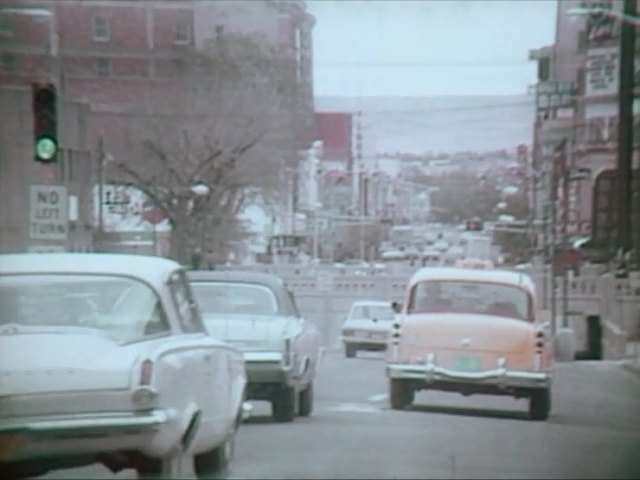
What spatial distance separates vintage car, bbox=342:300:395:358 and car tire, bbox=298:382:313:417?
21cm

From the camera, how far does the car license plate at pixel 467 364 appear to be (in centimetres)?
566

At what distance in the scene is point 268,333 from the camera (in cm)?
516

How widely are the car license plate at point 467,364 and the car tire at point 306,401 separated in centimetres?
73

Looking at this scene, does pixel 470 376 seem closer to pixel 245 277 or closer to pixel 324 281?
pixel 324 281

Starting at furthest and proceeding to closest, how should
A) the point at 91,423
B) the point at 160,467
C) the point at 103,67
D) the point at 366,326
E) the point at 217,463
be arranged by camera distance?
the point at 366,326, the point at 103,67, the point at 217,463, the point at 160,467, the point at 91,423

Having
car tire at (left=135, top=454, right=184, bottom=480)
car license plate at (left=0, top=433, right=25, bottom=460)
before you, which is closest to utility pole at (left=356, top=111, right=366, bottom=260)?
car tire at (left=135, top=454, right=184, bottom=480)

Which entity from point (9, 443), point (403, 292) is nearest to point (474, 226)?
point (403, 292)

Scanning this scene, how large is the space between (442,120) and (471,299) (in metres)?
1.16

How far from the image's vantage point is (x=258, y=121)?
4930 millimetres

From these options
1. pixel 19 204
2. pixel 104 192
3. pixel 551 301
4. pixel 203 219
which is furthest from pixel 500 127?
pixel 19 204

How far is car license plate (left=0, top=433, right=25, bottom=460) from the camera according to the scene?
4.02 meters

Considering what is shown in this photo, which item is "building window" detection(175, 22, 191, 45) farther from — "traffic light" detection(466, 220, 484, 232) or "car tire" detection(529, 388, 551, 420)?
"car tire" detection(529, 388, 551, 420)

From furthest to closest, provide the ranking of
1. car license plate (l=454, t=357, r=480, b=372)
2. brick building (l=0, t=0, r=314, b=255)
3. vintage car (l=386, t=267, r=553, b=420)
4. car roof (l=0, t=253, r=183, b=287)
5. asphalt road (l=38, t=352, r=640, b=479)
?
1. car license plate (l=454, t=357, r=480, b=372)
2. vintage car (l=386, t=267, r=553, b=420)
3. brick building (l=0, t=0, r=314, b=255)
4. asphalt road (l=38, t=352, r=640, b=479)
5. car roof (l=0, t=253, r=183, b=287)

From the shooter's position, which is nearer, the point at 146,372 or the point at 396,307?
the point at 146,372
